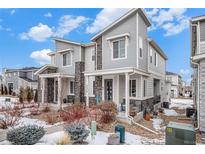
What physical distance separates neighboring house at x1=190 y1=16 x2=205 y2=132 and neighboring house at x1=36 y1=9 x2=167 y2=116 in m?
2.00

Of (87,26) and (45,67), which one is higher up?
(87,26)

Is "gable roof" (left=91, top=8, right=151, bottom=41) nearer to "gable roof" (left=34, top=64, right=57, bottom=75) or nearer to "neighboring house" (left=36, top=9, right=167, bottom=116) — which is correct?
"neighboring house" (left=36, top=9, right=167, bottom=116)

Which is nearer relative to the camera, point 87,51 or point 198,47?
point 198,47

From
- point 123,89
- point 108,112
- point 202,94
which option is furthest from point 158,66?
point 108,112

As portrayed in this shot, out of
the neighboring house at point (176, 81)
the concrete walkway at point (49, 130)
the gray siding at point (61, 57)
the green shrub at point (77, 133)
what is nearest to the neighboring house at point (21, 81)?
the gray siding at point (61, 57)

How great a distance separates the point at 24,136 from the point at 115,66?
224 inches

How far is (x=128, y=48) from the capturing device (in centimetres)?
847

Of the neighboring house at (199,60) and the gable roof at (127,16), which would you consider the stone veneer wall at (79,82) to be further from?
the neighboring house at (199,60)

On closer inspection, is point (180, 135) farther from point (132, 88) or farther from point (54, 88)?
point (54, 88)
